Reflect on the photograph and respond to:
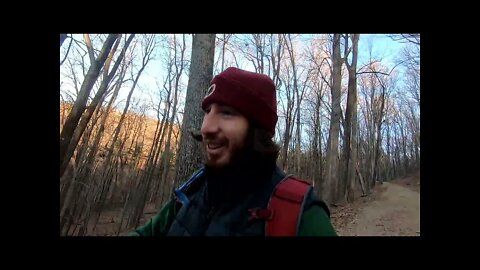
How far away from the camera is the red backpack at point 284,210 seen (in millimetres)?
783

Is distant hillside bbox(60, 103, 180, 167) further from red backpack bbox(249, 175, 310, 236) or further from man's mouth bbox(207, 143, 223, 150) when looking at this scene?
red backpack bbox(249, 175, 310, 236)

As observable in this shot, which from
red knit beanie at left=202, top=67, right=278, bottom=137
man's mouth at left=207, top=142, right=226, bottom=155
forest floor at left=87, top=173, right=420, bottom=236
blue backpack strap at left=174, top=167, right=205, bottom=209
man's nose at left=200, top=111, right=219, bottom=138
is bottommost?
forest floor at left=87, top=173, right=420, bottom=236

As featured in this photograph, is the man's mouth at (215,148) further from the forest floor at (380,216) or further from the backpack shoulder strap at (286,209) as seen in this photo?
the forest floor at (380,216)

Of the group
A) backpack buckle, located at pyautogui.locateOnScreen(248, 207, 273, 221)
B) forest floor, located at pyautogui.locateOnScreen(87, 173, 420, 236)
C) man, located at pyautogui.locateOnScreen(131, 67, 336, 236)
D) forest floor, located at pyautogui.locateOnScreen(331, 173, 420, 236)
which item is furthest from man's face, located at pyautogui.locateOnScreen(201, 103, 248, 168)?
forest floor, located at pyautogui.locateOnScreen(331, 173, 420, 236)

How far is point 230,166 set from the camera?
968 millimetres

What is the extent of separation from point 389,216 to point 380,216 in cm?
27

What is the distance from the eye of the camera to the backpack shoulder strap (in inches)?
30.8

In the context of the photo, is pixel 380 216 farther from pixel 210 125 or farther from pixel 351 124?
pixel 210 125

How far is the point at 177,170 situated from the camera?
165 centimetres

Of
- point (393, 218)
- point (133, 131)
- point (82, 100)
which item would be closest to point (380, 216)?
point (393, 218)

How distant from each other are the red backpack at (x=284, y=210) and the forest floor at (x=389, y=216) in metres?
0.94

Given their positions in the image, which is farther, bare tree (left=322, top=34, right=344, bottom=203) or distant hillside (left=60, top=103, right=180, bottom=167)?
distant hillside (left=60, top=103, right=180, bottom=167)

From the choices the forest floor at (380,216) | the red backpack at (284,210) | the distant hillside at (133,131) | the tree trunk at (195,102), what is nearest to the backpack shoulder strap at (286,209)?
the red backpack at (284,210)
